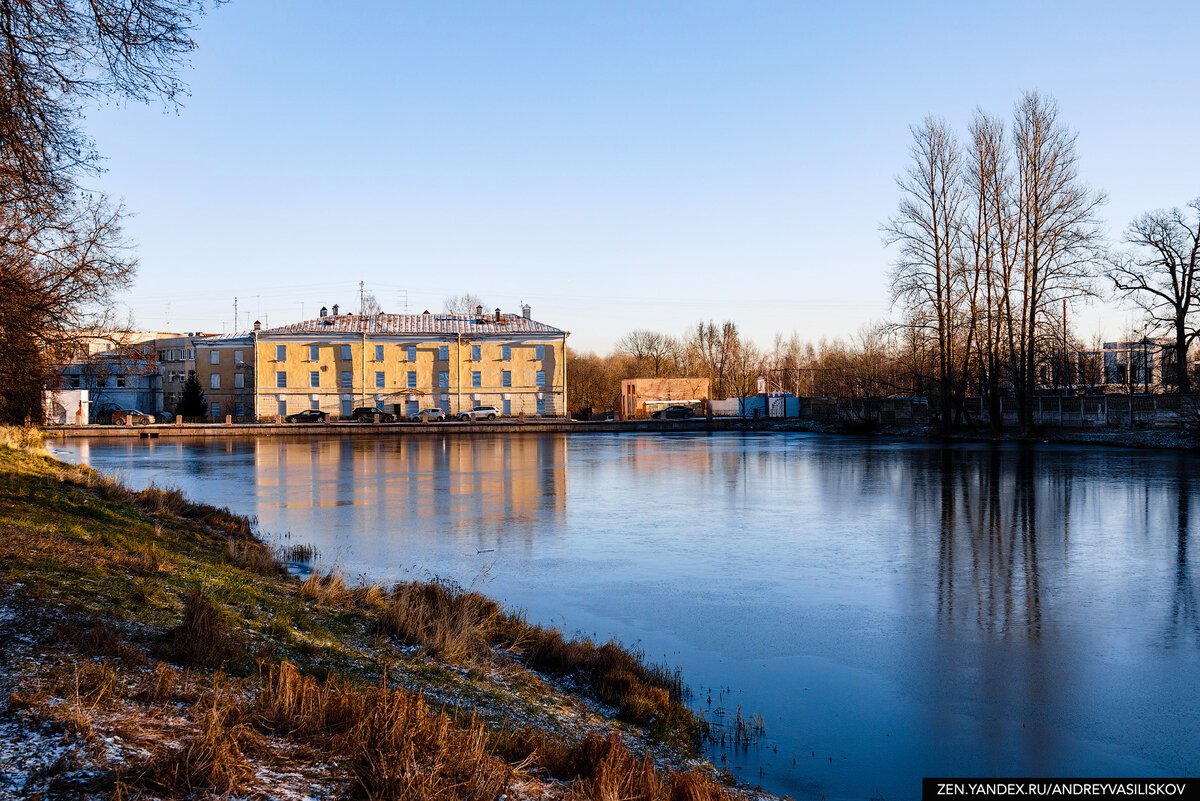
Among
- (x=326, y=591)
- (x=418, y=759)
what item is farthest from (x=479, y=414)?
(x=418, y=759)

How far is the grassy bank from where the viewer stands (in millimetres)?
3904

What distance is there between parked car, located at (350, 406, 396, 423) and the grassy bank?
177 feet

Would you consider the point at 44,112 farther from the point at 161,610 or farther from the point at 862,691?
the point at 862,691

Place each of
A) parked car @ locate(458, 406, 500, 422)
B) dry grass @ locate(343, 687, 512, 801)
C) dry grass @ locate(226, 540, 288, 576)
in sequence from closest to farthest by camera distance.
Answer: dry grass @ locate(343, 687, 512, 801), dry grass @ locate(226, 540, 288, 576), parked car @ locate(458, 406, 500, 422)

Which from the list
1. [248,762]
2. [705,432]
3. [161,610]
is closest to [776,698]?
[248,762]

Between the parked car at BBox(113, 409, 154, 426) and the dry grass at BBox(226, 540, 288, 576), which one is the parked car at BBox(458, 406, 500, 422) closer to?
the parked car at BBox(113, 409, 154, 426)

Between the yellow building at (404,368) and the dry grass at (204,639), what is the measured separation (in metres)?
59.6

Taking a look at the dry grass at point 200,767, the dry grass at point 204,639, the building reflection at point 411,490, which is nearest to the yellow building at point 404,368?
the building reflection at point 411,490

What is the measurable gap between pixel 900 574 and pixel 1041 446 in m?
29.9

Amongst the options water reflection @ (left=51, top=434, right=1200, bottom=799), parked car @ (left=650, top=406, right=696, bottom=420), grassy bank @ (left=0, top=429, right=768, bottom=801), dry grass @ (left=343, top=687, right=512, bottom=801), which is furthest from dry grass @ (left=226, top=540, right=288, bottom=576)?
parked car @ (left=650, top=406, right=696, bottom=420)

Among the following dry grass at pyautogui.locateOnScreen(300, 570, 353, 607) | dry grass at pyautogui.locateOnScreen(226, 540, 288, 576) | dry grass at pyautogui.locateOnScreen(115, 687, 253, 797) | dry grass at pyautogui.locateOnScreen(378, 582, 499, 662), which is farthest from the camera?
dry grass at pyautogui.locateOnScreen(226, 540, 288, 576)

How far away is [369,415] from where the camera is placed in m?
63.7

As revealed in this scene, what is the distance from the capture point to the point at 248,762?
3.97 metres

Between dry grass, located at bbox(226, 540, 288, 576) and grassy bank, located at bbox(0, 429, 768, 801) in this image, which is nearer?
grassy bank, located at bbox(0, 429, 768, 801)
